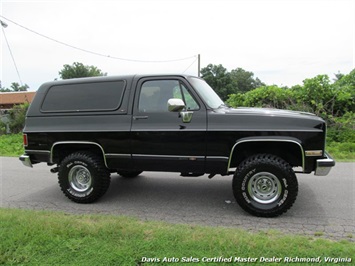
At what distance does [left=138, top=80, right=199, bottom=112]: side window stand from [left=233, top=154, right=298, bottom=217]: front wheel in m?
1.24

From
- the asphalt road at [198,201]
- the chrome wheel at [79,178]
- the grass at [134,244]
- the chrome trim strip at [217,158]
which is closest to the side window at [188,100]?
the chrome trim strip at [217,158]

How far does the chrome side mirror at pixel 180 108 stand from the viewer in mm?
4078

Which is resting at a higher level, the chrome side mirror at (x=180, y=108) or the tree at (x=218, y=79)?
the tree at (x=218, y=79)

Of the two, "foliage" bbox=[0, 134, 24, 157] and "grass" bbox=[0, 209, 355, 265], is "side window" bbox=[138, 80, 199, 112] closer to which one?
"grass" bbox=[0, 209, 355, 265]

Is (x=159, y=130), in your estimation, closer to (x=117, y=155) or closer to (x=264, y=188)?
(x=117, y=155)

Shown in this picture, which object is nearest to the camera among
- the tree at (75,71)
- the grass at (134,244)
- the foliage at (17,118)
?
the grass at (134,244)

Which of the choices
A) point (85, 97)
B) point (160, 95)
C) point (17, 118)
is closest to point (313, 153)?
point (160, 95)

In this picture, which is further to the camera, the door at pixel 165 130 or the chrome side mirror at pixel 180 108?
the door at pixel 165 130

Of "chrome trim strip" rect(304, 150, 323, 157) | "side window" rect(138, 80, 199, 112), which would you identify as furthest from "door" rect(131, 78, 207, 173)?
"chrome trim strip" rect(304, 150, 323, 157)

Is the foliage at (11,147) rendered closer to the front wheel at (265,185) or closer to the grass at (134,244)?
the grass at (134,244)

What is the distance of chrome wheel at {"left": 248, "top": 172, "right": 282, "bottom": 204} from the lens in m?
4.11

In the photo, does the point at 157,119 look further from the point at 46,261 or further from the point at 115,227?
the point at 46,261

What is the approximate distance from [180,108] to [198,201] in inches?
66.4

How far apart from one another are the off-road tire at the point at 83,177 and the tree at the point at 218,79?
47177 millimetres
